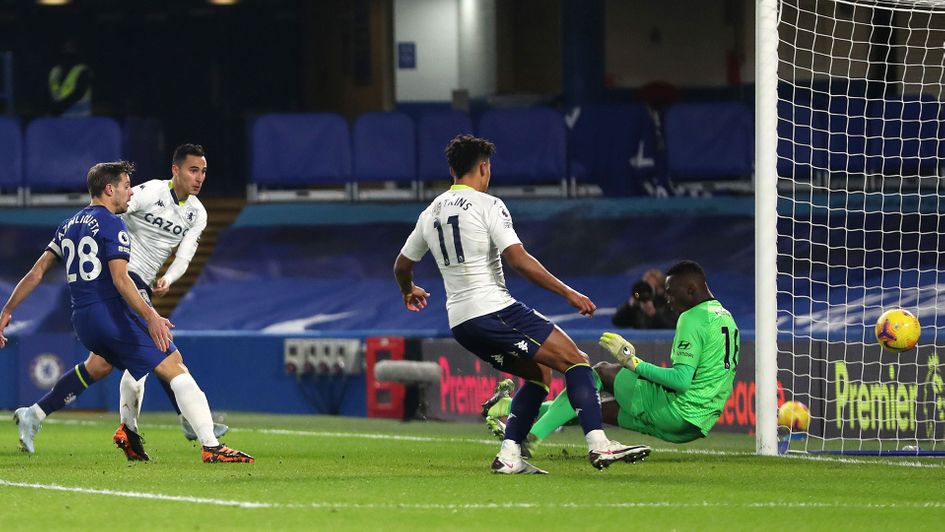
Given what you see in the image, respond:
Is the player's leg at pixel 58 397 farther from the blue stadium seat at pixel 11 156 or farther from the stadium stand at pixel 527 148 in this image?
the blue stadium seat at pixel 11 156

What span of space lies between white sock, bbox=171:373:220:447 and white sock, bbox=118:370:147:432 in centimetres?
82

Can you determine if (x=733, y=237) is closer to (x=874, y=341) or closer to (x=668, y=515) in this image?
(x=874, y=341)

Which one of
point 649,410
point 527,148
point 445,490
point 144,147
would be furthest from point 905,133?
point 445,490

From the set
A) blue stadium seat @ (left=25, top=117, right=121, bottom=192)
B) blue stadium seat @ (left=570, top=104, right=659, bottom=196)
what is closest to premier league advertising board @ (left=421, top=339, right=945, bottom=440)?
blue stadium seat @ (left=570, top=104, right=659, bottom=196)

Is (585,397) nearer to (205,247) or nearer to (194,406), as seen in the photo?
(194,406)

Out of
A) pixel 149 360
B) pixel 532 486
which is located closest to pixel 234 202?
pixel 149 360

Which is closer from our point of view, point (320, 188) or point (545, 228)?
point (545, 228)

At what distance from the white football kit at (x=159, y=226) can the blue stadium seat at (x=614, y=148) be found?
9.44m

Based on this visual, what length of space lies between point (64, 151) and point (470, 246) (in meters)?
12.9

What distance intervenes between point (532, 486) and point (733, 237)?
10861 millimetres

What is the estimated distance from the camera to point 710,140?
64.4 feet

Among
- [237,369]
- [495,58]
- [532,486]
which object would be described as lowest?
[237,369]

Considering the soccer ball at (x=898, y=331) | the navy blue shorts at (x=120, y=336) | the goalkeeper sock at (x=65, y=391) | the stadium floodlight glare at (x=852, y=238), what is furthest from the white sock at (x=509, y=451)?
the goalkeeper sock at (x=65, y=391)

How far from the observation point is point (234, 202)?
861 inches
